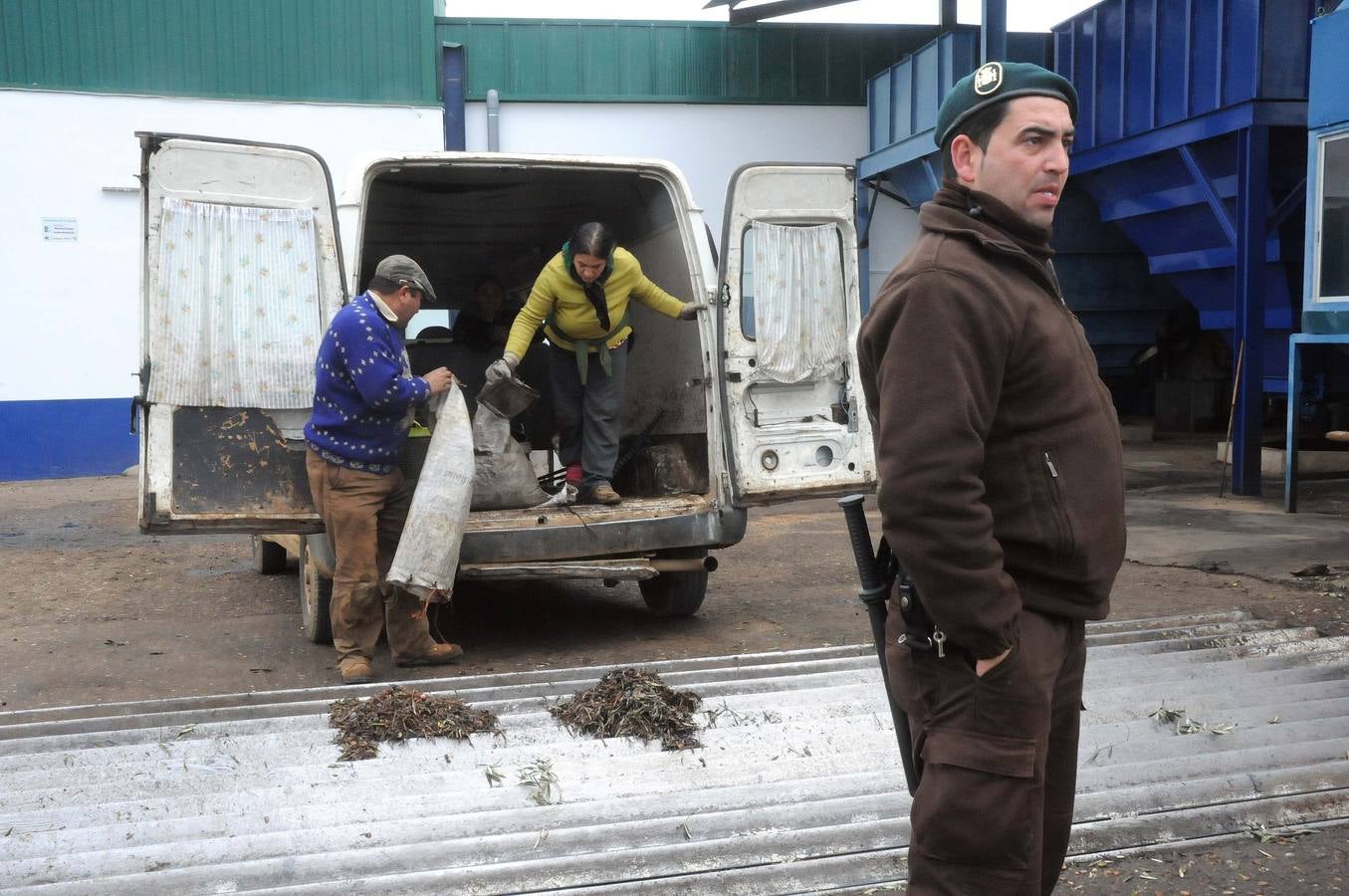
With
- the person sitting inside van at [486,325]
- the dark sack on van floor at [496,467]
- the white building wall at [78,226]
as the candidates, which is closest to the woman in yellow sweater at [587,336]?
the dark sack on van floor at [496,467]

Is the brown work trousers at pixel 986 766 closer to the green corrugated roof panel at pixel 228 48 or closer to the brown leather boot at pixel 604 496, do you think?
the brown leather boot at pixel 604 496

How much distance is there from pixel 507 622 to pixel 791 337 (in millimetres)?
2337

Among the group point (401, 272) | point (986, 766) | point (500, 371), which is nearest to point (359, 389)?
point (401, 272)

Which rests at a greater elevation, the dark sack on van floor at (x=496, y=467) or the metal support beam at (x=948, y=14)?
the metal support beam at (x=948, y=14)

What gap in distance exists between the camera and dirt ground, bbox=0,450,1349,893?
3.56m

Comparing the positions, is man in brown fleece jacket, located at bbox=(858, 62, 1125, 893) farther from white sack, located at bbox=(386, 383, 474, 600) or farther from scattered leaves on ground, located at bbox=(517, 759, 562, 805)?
white sack, located at bbox=(386, 383, 474, 600)

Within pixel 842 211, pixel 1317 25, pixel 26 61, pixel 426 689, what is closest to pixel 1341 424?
pixel 1317 25

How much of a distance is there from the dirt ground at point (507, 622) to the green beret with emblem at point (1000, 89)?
6.93ft

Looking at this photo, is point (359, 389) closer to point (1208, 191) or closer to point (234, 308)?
point (234, 308)

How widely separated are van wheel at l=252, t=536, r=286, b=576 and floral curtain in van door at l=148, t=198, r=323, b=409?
3.24 metres

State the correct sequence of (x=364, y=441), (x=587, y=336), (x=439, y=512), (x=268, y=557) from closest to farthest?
(x=364, y=441) → (x=439, y=512) → (x=587, y=336) → (x=268, y=557)

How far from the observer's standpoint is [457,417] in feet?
18.0

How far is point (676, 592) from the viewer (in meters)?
6.62

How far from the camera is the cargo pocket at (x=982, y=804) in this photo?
2.06m
